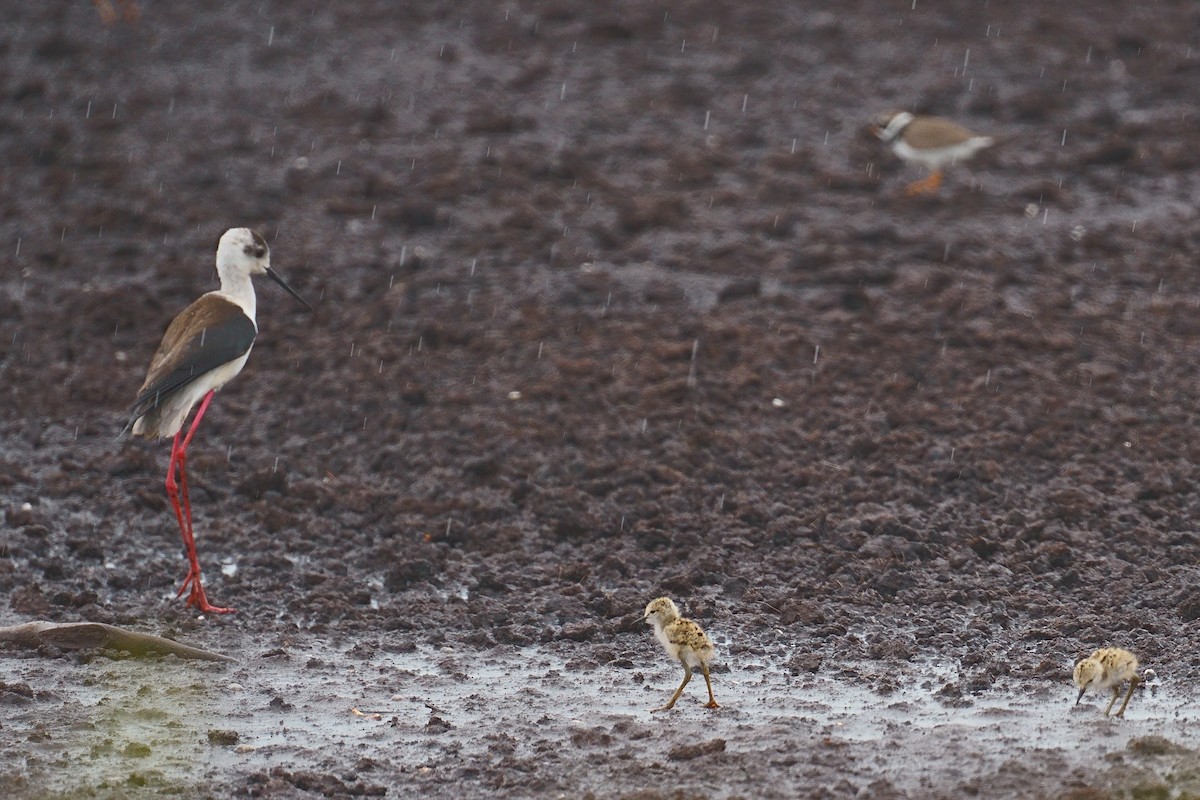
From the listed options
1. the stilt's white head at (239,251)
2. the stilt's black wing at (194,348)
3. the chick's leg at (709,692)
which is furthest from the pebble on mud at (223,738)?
the stilt's white head at (239,251)

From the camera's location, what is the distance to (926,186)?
13039 millimetres

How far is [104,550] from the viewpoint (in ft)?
28.5

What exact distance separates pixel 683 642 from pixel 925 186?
7189 millimetres

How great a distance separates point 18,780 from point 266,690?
1.33 m

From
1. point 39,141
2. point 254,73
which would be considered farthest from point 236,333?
point 254,73

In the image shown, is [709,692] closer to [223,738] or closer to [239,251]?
[223,738]

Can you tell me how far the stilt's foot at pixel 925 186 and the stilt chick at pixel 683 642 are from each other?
22.4ft

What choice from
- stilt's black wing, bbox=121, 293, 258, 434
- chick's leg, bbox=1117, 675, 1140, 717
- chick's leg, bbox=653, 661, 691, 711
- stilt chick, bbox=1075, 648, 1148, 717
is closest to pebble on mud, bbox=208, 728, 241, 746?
chick's leg, bbox=653, 661, 691, 711

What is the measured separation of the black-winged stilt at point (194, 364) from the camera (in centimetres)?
826

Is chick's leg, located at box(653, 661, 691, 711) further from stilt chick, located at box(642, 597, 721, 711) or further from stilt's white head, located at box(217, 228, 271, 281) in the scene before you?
stilt's white head, located at box(217, 228, 271, 281)

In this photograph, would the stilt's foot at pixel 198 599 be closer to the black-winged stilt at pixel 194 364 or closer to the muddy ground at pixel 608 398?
the black-winged stilt at pixel 194 364

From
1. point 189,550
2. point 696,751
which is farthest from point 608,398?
point 696,751

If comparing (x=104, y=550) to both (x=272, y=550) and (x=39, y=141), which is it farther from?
(x=39, y=141)

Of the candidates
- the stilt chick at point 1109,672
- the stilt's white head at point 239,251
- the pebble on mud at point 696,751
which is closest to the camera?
the pebble on mud at point 696,751
